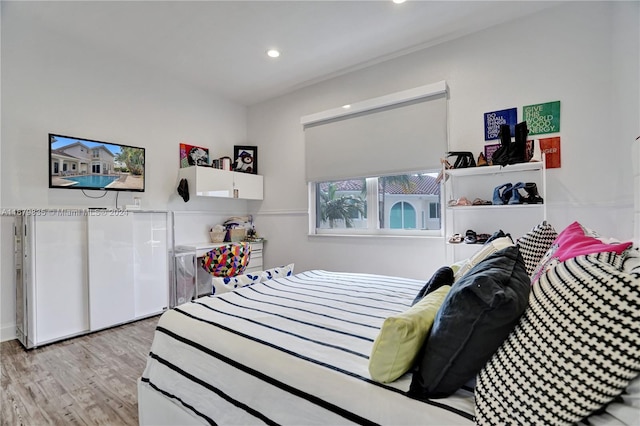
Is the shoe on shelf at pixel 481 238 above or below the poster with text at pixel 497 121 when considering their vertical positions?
below

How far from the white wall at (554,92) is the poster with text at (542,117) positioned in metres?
0.05

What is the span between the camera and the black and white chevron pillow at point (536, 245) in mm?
1587

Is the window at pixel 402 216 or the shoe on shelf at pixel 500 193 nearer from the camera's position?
the shoe on shelf at pixel 500 193

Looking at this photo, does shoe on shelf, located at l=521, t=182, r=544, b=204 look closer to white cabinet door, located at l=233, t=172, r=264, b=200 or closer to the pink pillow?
the pink pillow

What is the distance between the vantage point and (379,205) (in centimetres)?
376

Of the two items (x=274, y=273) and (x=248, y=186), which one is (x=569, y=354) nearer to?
(x=274, y=273)

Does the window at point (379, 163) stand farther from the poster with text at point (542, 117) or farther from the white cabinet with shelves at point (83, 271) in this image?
the white cabinet with shelves at point (83, 271)

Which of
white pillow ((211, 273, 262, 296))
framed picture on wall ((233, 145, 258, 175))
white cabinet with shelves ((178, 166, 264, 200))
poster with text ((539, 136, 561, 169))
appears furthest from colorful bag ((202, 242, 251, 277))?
poster with text ((539, 136, 561, 169))

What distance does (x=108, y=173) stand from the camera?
331cm

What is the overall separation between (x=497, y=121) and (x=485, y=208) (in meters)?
0.81

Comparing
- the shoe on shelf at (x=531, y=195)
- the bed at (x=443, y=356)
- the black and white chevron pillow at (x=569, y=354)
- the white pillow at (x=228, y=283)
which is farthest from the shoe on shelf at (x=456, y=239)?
the black and white chevron pillow at (x=569, y=354)

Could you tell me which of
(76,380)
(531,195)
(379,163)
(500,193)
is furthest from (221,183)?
(531,195)

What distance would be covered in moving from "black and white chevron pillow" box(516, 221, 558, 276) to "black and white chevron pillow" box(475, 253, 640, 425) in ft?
2.96

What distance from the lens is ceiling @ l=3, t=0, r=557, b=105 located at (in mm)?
2672
